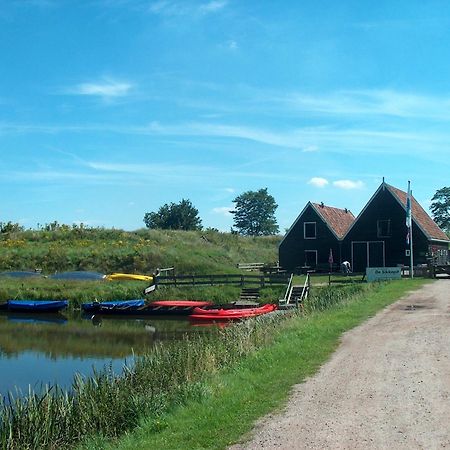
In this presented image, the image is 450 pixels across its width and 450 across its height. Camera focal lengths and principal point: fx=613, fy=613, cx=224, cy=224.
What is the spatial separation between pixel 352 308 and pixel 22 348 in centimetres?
1348

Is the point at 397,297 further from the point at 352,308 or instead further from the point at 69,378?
the point at 69,378

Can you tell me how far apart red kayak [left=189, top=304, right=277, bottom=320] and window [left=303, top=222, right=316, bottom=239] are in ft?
51.2

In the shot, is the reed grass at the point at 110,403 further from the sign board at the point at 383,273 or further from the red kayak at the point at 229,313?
the sign board at the point at 383,273

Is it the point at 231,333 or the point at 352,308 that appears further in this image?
the point at 352,308

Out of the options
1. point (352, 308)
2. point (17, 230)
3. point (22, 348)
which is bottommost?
point (22, 348)

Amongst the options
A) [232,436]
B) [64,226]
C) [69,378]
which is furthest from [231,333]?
[64,226]

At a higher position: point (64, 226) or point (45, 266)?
point (64, 226)

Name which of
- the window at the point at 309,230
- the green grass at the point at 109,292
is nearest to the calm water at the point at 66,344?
the green grass at the point at 109,292

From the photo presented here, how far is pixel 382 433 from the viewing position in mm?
7789

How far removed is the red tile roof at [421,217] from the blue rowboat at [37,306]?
24.6 metres

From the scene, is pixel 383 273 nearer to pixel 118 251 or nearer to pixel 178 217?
pixel 118 251

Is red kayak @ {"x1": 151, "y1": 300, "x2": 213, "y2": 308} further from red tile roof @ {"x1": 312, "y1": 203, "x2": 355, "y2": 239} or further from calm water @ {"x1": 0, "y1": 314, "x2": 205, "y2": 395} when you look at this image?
red tile roof @ {"x1": 312, "y1": 203, "x2": 355, "y2": 239}

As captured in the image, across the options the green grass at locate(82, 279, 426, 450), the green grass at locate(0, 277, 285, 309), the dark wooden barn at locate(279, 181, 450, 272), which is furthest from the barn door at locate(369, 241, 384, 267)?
the green grass at locate(82, 279, 426, 450)

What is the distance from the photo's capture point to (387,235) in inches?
1807
